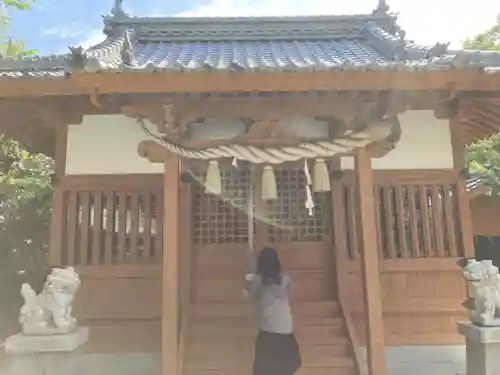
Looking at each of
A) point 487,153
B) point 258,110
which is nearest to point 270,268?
point 258,110

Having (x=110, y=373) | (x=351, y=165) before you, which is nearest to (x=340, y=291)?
(x=351, y=165)

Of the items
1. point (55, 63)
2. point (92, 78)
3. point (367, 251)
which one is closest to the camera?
point (92, 78)

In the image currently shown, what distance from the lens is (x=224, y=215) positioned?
665 centimetres

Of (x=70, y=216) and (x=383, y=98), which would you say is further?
(x=70, y=216)

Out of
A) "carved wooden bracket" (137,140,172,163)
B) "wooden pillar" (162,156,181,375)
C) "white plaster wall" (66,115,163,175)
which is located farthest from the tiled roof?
"wooden pillar" (162,156,181,375)

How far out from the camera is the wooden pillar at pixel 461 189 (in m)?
6.22

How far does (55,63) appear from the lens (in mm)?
6453

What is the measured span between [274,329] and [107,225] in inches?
102

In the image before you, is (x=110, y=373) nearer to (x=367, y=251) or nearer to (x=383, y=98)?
(x=367, y=251)

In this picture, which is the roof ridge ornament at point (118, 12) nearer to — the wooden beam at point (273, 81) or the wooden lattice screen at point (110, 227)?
the wooden lattice screen at point (110, 227)

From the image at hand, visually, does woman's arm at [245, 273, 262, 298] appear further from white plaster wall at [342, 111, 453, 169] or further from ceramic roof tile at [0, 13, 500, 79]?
ceramic roof tile at [0, 13, 500, 79]

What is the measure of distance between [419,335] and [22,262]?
→ 27.7 ft

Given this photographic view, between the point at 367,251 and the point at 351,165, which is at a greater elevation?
the point at 351,165

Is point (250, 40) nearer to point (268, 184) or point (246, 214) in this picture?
point (246, 214)
